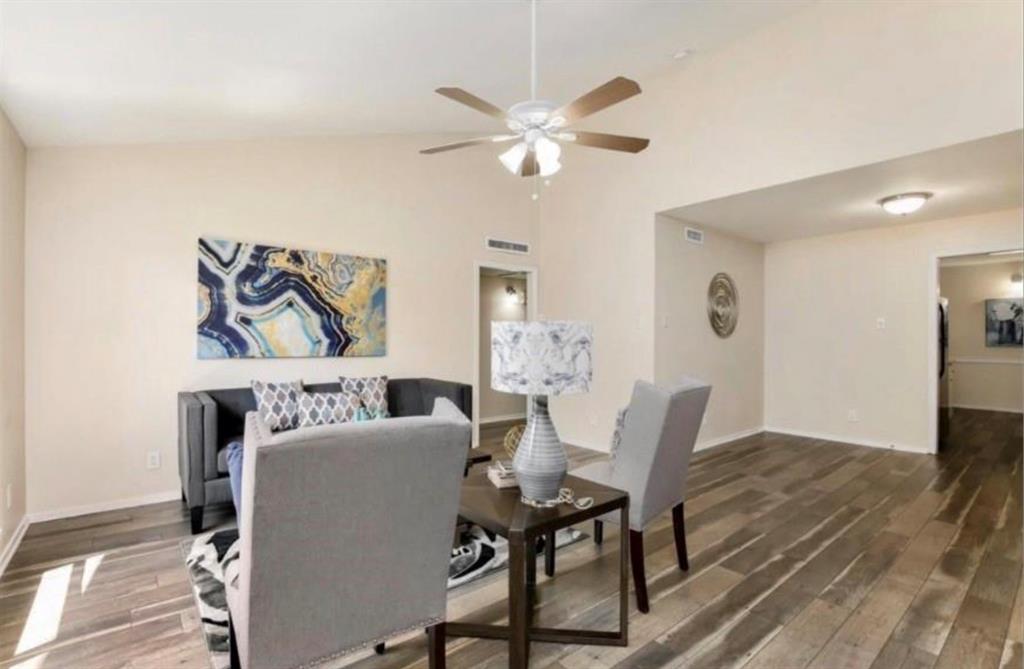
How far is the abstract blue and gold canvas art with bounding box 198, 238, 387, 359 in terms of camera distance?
3.85 meters

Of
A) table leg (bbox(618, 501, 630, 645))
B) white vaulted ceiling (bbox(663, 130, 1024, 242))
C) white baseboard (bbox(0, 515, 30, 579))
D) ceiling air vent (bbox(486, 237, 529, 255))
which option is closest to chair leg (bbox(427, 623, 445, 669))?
table leg (bbox(618, 501, 630, 645))

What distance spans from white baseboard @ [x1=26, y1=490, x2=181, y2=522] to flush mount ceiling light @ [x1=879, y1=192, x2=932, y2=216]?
611cm

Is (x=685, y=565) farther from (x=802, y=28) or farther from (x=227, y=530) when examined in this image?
(x=802, y=28)

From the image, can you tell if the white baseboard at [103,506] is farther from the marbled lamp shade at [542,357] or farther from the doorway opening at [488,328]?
the doorway opening at [488,328]

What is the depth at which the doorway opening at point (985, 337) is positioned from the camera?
7.25 meters

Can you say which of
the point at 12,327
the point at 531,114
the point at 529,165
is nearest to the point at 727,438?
the point at 529,165

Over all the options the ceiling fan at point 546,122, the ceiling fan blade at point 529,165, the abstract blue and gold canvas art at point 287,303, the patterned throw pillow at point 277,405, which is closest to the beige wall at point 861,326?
the ceiling fan at point 546,122

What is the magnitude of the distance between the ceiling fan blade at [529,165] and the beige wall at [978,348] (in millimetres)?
Answer: 7415

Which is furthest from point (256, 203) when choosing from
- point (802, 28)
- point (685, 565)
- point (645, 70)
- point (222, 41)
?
point (802, 28)

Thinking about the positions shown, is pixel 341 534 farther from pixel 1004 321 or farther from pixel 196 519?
pixel 1004 321

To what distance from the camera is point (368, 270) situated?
4.61 m

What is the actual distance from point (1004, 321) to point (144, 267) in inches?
413

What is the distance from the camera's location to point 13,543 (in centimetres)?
282

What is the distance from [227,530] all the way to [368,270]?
7.83ft
